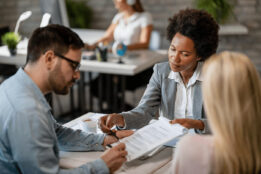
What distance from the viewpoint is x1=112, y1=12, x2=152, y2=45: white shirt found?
3.85 meters

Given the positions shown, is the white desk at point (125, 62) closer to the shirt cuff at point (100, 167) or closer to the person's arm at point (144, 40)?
the person's arm at point (144, 40)

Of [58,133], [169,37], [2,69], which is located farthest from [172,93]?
[2,69]

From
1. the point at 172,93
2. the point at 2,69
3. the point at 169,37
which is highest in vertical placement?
the point at 169,37

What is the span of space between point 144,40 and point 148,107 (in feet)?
6.17

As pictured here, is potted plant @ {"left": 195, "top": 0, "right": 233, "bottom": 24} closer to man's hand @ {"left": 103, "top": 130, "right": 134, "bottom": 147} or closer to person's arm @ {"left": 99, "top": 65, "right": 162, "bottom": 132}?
person's arm @ {"left": 99, "top": 65, "right": 162, "bottom": 132}

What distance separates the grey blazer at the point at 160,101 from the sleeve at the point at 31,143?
1.95ft

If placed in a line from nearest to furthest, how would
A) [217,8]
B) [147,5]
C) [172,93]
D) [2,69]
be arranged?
1. [172,93]
2. [2,69]
3. [217,8]
4. [147,5]

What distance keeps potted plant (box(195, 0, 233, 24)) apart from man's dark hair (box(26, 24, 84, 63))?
300 centimetres

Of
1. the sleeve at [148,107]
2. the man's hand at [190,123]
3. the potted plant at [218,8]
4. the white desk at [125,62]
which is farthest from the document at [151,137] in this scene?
the potted plant at [218,8]

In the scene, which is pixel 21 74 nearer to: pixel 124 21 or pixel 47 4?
pixel 47 4

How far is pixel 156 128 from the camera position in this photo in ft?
5.27

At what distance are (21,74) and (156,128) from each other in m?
0.56

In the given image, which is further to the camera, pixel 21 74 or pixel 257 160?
pixel 21 74

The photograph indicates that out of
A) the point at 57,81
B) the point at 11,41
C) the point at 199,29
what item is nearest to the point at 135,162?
the point at 57,81
